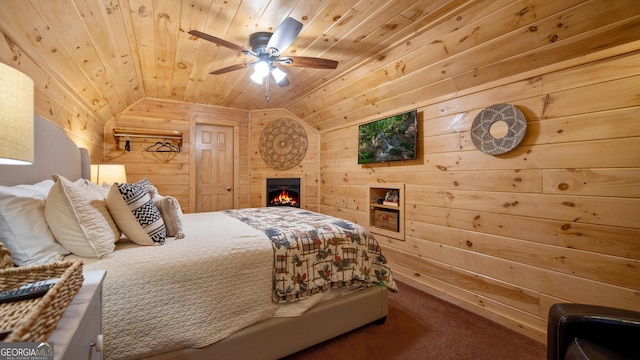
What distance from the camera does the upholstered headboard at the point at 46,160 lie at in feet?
4.45

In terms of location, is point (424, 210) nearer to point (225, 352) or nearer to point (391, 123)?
point (391, 123)

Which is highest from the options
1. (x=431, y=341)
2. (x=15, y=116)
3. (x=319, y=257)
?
(x=15, y=116)

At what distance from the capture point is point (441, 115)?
8.54ft

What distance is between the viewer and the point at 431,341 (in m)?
1.88

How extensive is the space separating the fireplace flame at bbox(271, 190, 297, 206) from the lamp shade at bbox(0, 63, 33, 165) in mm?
3830

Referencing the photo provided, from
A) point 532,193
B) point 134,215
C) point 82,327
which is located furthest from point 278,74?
point 532,193

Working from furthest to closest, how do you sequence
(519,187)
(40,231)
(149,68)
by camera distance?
(149,68) → (519,187) → (40,231)

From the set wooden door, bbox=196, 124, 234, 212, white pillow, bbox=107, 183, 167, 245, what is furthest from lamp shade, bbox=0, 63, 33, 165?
wooden door, bbox=196, 124, 234, 212

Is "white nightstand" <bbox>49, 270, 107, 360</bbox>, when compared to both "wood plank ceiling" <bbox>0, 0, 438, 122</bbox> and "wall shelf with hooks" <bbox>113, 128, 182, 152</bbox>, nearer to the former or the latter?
"wood plank ceiling" <bbox>0, 0, 438, 122</bbox>

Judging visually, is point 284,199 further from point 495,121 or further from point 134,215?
point 495,121

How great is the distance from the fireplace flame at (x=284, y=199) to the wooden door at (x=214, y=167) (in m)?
0.81

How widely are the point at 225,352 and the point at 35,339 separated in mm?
1150

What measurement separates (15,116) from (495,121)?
281 cm

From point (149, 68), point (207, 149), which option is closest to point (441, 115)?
point (149, 68)
